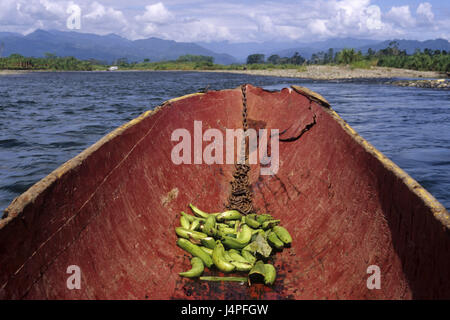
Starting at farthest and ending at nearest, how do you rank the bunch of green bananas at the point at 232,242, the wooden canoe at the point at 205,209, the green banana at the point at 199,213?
1. the green banana at the point at 199,213
2. the bunch of green bananas at the point at 232,242
3. the wooden canoe at the point at 205,209

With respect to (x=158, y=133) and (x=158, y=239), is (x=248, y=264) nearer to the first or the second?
(x=158, y=239)

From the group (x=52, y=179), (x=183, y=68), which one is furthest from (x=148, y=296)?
(x=183, y=68)

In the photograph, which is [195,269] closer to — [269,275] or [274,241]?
[269,275]

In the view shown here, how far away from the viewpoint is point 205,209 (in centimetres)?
454

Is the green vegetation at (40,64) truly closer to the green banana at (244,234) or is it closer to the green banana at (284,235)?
the green banana at (244,234)

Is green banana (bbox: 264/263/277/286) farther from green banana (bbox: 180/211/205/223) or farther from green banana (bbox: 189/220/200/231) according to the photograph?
green banana (bbox: 180/211/205/223)

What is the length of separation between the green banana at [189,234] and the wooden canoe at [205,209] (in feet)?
0.34

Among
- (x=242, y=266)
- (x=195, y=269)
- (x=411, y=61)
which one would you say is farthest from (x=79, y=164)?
(x=411, y=61)

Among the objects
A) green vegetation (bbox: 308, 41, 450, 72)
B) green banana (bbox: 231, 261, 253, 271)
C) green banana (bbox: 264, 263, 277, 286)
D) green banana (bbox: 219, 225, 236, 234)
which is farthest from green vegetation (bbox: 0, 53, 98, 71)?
green banana (bbox: 264, 263, 277, 286)

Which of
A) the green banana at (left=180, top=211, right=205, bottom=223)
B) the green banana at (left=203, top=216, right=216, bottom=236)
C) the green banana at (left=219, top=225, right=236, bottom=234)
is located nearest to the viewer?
the green banana at (left=203, top=216, right=216, bottom=236)

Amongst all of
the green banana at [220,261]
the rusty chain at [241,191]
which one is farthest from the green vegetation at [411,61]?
the green banana at [220,261]

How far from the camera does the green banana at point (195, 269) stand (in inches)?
118

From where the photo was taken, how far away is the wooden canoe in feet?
6.82
